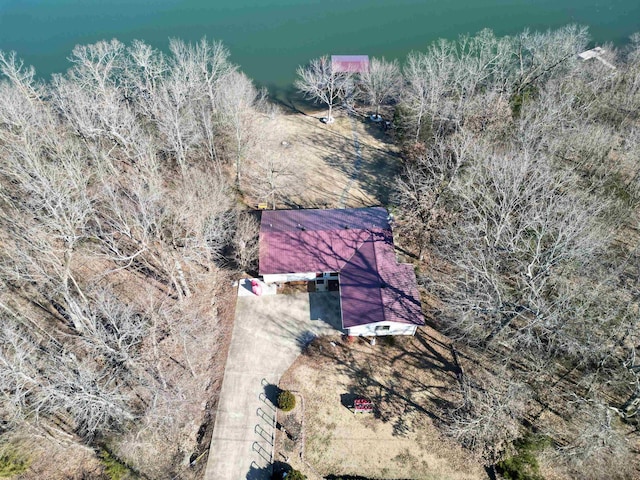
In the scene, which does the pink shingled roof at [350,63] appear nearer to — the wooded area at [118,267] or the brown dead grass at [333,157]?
the brown dead grass at [333,157]

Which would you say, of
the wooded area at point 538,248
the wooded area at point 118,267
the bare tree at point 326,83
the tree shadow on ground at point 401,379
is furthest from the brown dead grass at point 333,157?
the tree shadow on ground at point 401,379

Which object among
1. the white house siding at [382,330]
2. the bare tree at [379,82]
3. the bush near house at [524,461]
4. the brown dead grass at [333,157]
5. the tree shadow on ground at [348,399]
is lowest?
the bush near house at [524,461]

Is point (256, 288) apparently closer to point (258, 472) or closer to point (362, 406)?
point (362, 406)

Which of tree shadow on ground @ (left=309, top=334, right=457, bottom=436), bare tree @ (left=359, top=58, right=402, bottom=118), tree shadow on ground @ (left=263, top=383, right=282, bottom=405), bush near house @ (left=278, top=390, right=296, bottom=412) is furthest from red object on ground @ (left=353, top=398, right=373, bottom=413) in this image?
bare tree @ (left=359, top=58, right=402, bottom=118)

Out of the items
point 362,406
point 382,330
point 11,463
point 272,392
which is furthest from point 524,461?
point 11,463

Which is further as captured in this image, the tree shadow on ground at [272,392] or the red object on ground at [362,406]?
the tree shadow on ground at [272,392]

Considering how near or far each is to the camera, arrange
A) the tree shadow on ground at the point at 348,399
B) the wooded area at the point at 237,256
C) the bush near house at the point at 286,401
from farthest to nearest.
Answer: the tree shadow on ground at the point at 348,399
the bush near house at the point at 286,401
the wooded area at the point at 237,256
